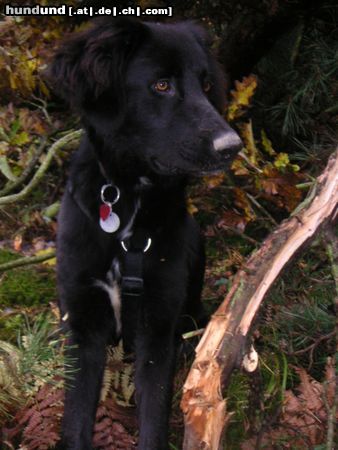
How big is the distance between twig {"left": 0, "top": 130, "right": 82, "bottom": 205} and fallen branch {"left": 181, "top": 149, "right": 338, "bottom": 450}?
5.38 feet

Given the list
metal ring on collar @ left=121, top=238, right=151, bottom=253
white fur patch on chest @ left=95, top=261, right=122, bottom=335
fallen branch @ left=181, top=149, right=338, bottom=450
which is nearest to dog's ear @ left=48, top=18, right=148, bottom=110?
metal ring on collar @ left=121, top=238, right=151, bottom=253

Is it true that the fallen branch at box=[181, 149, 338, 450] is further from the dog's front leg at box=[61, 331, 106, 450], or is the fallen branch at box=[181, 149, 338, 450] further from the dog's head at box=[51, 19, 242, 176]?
the dog's front leg at box=[61, 331, 106, 450]

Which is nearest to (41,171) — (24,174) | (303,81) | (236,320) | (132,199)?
(24,174)

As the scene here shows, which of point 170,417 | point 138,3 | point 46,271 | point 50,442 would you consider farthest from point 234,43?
point 50,442

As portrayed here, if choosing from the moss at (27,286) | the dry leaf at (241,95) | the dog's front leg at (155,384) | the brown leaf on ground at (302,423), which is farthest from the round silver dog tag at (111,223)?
the moss at (27,286)

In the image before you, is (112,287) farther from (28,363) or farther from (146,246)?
(28,363)

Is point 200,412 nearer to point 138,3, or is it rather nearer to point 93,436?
point 93,436

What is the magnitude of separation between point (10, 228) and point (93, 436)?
2.62 m

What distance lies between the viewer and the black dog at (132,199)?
98.8 inches

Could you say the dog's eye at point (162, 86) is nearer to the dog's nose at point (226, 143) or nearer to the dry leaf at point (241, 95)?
the dog's nose at point (226, 143)

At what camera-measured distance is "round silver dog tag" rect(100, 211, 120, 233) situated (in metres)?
2.66

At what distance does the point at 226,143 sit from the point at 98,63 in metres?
0.56

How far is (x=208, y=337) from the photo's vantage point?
2199 mm

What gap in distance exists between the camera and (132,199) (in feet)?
9.01
